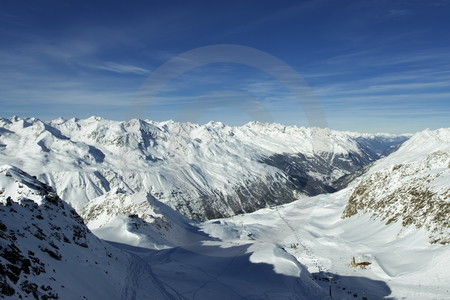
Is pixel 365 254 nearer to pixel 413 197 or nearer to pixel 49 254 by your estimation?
pixel 413 197

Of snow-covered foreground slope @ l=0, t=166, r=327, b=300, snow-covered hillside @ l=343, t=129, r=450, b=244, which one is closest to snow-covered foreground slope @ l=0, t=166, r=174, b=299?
snow-covered foreground slope @ l=0, t=166, r=327, b=300

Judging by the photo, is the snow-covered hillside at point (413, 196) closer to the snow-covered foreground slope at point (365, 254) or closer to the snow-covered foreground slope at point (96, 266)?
the snow-covered foreground slope at point (365, 254)

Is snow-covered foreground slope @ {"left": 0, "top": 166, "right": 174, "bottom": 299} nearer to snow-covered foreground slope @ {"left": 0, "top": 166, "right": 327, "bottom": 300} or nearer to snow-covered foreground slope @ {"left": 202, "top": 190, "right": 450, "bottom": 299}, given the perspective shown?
snow-covered foreground slope @ {"left": 0, "top": 166, "right": 327, "bottom": 300}

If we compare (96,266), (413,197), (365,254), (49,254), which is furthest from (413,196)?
(49,254)

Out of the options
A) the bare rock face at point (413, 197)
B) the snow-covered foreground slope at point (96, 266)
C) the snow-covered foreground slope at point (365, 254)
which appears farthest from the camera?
the bare rock face at point (413, 197)

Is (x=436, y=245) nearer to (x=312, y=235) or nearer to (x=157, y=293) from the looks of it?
(x=312, y=235)

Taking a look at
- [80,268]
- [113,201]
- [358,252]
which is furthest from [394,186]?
[113,201]

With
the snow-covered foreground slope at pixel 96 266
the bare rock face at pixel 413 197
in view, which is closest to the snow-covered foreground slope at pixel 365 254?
the bare rock face at pixel 413 197
